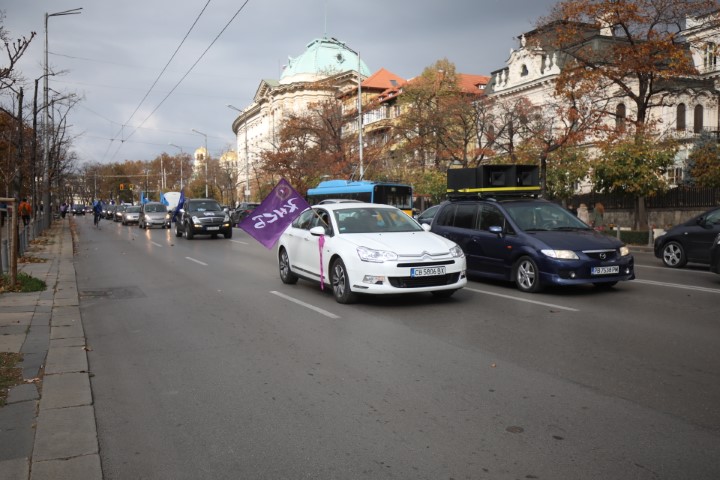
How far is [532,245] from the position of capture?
1059 centimetres

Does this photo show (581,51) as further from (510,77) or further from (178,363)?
(510,77)

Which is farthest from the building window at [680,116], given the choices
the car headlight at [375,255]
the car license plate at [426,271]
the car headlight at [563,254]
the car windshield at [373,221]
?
the car headlight at [375,255]

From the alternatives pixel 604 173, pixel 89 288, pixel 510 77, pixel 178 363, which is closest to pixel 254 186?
pixel 510 77

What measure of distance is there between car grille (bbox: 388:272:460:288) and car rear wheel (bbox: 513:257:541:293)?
1753 mm

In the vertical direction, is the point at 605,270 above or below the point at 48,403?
above

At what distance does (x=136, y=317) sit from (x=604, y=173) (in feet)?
73.2

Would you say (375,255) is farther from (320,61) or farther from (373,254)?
(320,61)

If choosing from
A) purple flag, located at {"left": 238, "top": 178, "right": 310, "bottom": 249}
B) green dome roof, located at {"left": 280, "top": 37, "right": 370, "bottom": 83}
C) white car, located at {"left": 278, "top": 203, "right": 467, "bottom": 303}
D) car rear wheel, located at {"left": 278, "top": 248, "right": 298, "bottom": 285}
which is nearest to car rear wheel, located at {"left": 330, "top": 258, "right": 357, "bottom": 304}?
white car, located at {"left": 278, "top": 203, "right": 467, "bottom": 303}

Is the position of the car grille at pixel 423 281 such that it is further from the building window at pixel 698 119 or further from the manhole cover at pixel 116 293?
the building window at pixel 698 119

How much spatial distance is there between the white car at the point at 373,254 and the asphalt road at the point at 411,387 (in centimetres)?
36

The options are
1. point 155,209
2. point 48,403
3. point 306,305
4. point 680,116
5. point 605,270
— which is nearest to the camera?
point 48,403

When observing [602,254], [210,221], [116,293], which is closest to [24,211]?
[210,221]

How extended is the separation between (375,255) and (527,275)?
9.86 feet

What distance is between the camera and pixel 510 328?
7.71 m
